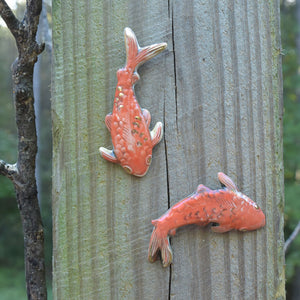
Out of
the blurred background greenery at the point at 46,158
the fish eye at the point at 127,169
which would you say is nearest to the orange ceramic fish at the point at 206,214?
the fish eye at the point at 127,169

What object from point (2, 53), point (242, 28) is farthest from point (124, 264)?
point (2, 53)

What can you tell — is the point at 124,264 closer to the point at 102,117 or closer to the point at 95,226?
the point at 95,226

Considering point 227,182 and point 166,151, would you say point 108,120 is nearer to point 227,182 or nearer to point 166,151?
point 166,151

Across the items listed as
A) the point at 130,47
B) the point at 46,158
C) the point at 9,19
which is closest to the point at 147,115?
the point at 130,47

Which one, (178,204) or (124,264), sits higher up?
(178,204)

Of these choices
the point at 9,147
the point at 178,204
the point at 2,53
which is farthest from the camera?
the point at 2,53

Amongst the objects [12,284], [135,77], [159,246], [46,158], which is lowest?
[12,284]
